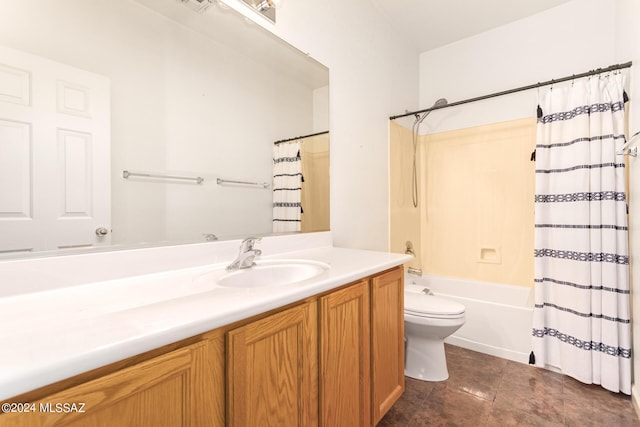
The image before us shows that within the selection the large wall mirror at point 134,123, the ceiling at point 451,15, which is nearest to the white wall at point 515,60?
the ceiling at point 451,15

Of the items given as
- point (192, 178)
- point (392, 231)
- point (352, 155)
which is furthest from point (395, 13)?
point (192, 178)

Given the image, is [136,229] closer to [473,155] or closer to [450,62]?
[473,155]

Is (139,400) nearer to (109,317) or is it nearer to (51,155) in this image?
(109,317)

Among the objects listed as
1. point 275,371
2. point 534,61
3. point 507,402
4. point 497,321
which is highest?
point 534,61

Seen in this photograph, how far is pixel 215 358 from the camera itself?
655 millimetres

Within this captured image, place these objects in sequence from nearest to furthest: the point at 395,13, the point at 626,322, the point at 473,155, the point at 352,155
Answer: the point at 626,322, the point at 352,155, the point at 395,13, the point at 473,155

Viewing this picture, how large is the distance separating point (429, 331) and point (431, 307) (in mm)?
141

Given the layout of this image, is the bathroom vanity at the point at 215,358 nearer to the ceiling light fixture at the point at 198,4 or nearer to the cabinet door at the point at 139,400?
the cabinet door at the point at 139,400

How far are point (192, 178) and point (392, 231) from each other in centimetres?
169

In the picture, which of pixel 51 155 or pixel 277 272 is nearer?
pixel 51 155

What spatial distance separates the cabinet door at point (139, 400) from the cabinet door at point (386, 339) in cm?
75

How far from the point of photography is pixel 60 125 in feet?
2.82

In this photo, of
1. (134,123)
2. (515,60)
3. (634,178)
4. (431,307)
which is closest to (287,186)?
(134,123)

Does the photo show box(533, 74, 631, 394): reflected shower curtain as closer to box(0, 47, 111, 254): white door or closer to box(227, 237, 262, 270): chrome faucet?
box(227, 237, 262, 270): chrome faucet
